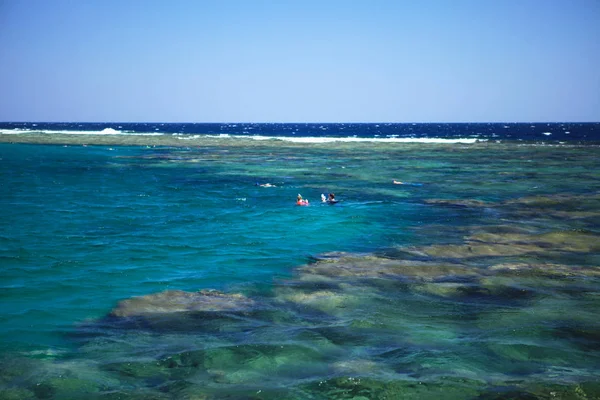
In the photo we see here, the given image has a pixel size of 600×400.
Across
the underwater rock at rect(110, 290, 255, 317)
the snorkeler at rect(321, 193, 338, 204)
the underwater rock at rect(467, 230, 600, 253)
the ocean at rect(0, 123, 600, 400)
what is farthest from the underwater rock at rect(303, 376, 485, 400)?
the snorkeler at rect(321, 193, 338, 204)

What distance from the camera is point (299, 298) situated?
12469mm

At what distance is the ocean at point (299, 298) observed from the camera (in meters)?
8.41

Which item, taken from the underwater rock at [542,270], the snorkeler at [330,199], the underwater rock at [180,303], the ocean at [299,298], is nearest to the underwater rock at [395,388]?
the ocean at [299,298]

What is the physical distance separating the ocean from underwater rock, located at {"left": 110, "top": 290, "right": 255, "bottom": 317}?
2.8 inches

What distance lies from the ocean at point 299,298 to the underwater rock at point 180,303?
0.23ft

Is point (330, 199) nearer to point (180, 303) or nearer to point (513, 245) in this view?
point (513, 245)

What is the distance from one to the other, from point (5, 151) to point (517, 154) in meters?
65.7

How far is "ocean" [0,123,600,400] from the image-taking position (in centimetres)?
841

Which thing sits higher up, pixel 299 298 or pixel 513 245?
pixel 513 245

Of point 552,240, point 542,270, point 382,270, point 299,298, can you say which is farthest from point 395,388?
point 552,240

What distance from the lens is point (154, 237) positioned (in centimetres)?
1948

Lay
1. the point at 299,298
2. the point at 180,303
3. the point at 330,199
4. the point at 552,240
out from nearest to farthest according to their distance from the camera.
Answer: the point at 180,303
the point at 299,298
the point at 552,240
the point at 330,199

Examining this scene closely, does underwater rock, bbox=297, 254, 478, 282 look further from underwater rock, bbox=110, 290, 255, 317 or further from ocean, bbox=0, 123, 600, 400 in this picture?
underwater rock, bbox=110, 290, 255, 317

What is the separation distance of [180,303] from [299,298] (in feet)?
9.56
